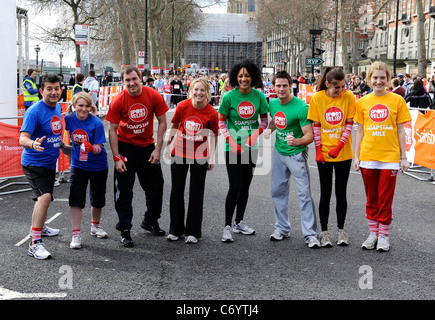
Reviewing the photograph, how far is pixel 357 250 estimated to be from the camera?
5.98m

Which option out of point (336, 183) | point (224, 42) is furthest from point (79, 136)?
point (224, 42)

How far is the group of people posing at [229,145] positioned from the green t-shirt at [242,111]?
0.01 meters

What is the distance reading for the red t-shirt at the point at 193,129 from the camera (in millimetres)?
6180

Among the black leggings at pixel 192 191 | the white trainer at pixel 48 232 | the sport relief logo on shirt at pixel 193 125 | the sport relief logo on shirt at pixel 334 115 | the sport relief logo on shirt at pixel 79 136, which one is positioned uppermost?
the sport relief logo on shirt at pixel 334 115

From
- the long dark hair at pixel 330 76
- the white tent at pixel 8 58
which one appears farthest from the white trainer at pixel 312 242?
the white tent at pixel 8 58

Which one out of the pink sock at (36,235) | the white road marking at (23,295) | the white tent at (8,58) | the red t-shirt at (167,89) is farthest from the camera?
the red t-shirt at (167,89)

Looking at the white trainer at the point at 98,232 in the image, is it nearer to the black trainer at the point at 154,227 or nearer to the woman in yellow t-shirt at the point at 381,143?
the black trainer at the point at 154,227

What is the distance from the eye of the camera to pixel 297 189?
627 cm

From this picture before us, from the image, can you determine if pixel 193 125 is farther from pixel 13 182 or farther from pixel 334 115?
pixel 13 182

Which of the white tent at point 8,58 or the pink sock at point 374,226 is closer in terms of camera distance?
the pink sock at point 374,226

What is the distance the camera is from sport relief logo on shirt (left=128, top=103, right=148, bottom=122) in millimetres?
6059

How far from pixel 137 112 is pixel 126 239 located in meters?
1.33

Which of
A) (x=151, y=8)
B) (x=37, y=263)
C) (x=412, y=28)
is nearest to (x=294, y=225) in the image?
(x=37, y=263)
